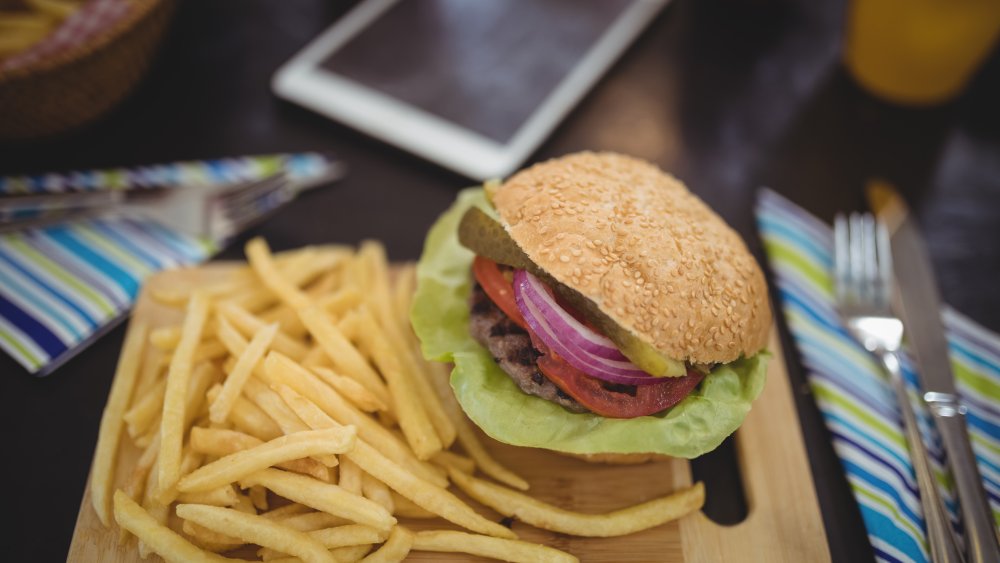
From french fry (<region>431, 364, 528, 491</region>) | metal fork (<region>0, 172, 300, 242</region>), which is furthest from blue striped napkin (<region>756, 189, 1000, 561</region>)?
metal fork (<region>0, 172, 300, 242</region>)

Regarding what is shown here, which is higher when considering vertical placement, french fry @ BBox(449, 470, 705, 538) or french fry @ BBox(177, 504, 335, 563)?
french fry @ BBox(177, 504, 335, 563)

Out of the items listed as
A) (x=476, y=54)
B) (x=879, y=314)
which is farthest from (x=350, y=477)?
(x=476, y=54)

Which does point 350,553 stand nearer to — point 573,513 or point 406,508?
point 406,508

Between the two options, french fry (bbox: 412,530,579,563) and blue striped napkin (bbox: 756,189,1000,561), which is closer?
french fry (bbox: 412,530,579,563)

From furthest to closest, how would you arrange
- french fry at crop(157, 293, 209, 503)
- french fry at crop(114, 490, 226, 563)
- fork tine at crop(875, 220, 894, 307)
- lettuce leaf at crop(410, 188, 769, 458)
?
fork tine at crop(875, 220, 894, 307) → lettuce leaf at crop(410, 188, 769, 458) → french fry at crop(157, 293, 209, 503) → french fry at crop(114, 490, 226, 563)

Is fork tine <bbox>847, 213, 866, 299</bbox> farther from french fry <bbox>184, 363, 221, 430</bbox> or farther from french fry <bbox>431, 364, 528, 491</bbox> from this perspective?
french fry <bbox>184, 363, 221, 430</bbox>

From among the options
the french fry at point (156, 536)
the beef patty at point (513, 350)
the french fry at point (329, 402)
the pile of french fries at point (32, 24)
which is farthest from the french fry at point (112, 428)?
the pile of french fries at point (32, 24)
